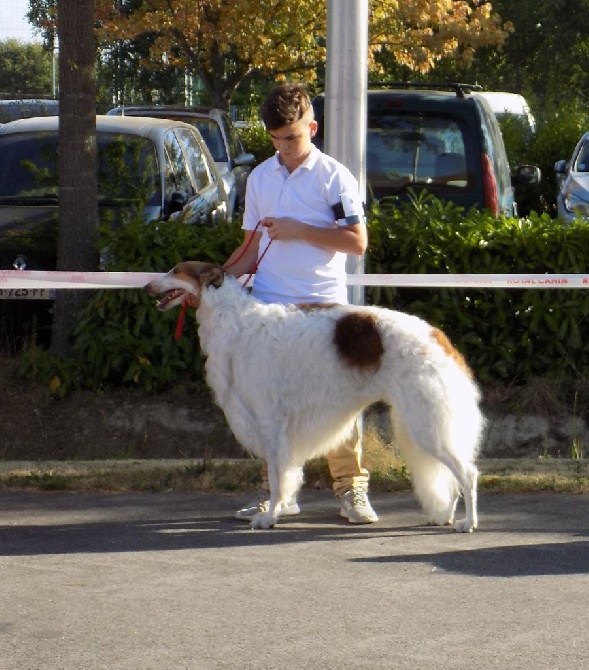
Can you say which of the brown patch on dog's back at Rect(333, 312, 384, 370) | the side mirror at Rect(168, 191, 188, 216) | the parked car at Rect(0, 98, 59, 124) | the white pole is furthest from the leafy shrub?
the brown patch on dog's back at Rect(333, 312, 384, 370)

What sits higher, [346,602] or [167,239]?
[167,239]

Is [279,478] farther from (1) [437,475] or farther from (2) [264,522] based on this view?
(1) [437,475]

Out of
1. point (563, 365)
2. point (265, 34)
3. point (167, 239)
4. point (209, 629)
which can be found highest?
point (265, 34)

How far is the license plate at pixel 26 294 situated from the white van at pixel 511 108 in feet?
48.1

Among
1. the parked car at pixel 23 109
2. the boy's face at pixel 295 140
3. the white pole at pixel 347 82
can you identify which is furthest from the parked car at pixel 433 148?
the parked car at pixel 23 109

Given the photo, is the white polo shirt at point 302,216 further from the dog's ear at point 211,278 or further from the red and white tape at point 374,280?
the red and white tape at point 374,280

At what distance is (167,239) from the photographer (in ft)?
30.6

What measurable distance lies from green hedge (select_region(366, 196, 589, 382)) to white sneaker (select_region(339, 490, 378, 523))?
9.16 feet

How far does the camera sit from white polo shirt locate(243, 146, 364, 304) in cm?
638

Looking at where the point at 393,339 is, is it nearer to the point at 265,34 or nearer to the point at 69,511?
the point at 69,511

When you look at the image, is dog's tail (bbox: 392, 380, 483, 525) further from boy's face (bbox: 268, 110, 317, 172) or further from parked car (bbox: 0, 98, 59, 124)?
parked car (bbox: 0, 98, 59, 124)

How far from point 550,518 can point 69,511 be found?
2.61 m

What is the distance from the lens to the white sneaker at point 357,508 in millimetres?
6688

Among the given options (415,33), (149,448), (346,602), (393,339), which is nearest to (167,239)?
(149,448)
